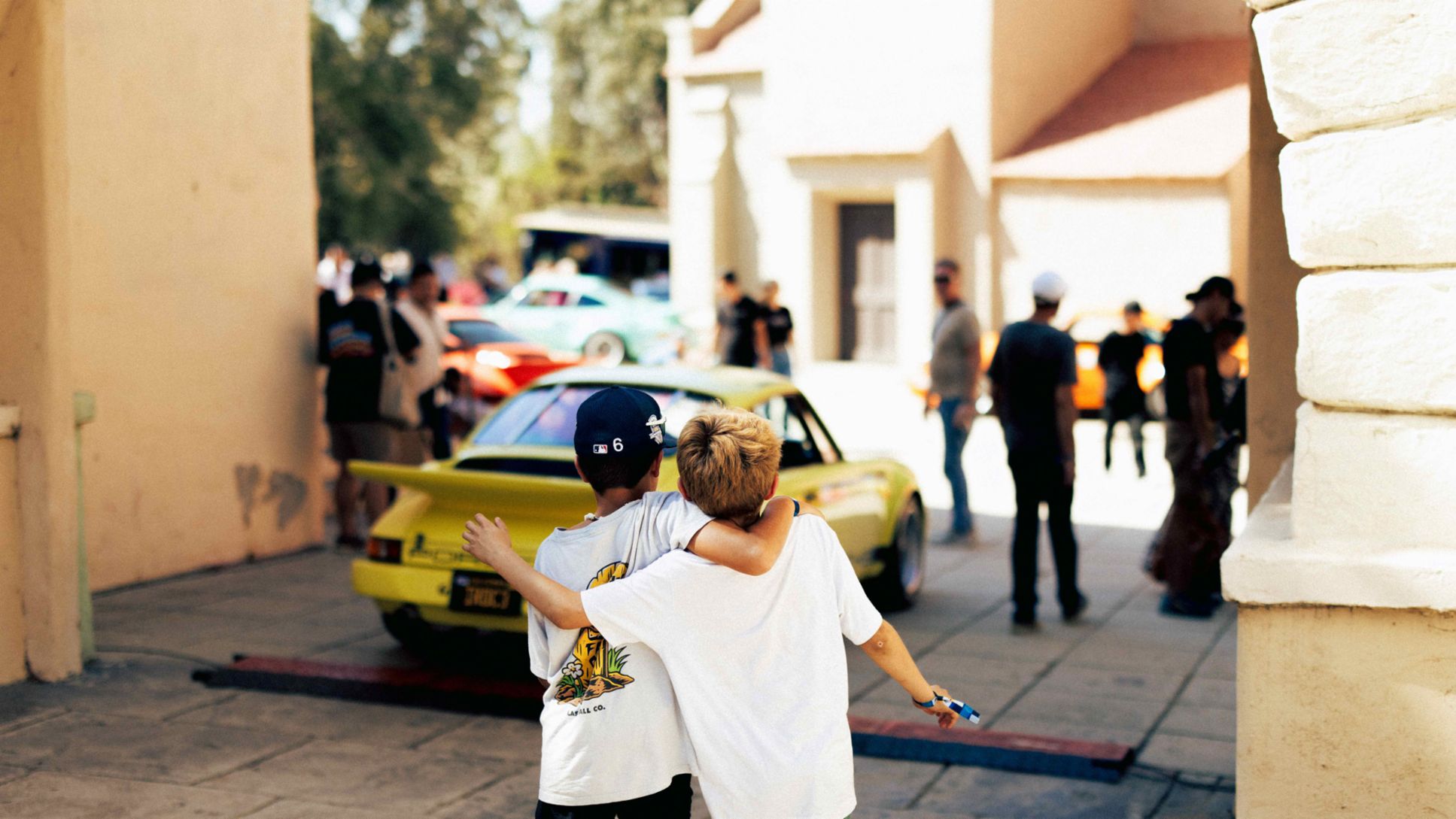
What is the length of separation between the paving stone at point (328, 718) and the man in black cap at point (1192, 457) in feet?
13.7

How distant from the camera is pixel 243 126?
31.1 feet

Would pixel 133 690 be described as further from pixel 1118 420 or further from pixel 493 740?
pixel 1118 420

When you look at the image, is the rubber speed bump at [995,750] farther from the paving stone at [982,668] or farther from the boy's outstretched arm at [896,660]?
the boy's outstretched arm at [896,660]

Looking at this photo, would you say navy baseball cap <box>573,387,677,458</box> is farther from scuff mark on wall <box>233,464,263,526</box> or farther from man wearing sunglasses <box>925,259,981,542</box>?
man wearing sunglasses <box>925,259,981,542</box>

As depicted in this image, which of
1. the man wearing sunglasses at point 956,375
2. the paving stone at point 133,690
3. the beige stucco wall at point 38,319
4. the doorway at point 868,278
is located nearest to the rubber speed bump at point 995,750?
the paving stone at point 133,690

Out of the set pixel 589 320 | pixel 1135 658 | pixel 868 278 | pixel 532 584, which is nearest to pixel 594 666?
pixel 532 584

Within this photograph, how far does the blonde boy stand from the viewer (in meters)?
3.05

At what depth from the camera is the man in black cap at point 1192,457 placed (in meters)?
8.22

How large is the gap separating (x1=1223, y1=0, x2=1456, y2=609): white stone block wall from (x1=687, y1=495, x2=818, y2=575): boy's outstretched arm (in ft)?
5.31

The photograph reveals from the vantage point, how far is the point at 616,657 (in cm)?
313

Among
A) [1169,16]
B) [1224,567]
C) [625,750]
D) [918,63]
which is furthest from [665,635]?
[1169,16]

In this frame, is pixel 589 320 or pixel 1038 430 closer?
pixel 1038 430

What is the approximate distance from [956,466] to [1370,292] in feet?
22.3

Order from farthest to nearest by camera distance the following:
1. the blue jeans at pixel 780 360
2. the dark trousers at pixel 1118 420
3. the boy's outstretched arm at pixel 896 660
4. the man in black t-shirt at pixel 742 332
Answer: the blue jeans at pixel 780 360 → the man in black t-shirt at pixel 742 332 → the dark trousers at pixel 1118 420 → the boy's outstretched arm at pixel 896 660
